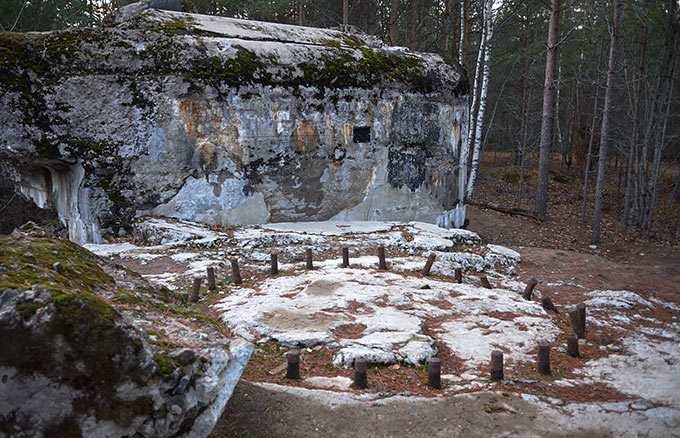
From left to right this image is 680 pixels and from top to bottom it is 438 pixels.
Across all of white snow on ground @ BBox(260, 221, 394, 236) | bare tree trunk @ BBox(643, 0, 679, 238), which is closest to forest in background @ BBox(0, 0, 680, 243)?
bare tree trunk @ BBox(643, 0, 679, 238)

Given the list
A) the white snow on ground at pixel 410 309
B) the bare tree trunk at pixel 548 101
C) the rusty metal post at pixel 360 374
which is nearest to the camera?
the rusty metal post at pixel 360 374

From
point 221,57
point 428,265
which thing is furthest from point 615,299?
point 221,57

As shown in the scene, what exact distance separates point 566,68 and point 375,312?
24417 mm

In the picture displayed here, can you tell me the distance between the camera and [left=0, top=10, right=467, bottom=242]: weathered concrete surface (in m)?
10.3

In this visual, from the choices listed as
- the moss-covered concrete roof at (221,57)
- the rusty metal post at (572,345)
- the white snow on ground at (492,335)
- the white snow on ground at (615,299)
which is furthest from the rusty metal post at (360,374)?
the moss-covered concrete roof at (221,57)

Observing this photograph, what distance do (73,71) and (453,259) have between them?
29.1 ft

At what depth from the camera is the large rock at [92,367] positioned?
113 inches

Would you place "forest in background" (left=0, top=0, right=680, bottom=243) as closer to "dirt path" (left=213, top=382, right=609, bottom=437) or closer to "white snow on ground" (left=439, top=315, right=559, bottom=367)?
"white snow on ground" (left=439, top=315, right=559, bottom=367)

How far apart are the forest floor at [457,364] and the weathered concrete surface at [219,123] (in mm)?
1354

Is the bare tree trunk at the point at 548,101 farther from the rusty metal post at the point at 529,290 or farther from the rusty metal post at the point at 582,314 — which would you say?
the rusty metal post at the point at 582,314

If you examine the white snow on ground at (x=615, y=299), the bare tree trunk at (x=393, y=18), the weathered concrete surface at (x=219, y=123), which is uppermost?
the bare tree trunk at (x=393, y=18)

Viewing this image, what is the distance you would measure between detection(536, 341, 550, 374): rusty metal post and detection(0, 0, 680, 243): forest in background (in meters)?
11.4

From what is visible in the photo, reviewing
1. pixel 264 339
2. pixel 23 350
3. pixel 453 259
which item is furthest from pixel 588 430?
pixel 453 259

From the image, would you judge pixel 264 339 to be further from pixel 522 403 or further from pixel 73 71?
pixel 73 71
